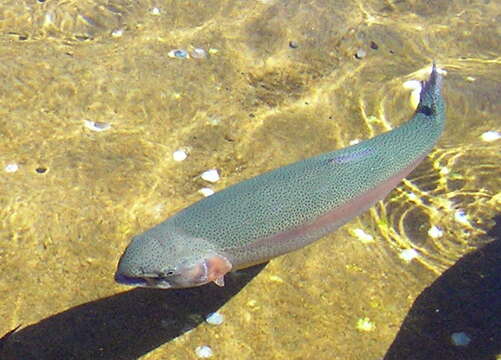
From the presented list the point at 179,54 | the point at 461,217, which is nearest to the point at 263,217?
the point at 461,217

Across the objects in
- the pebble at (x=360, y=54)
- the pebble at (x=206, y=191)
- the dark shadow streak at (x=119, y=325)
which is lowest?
the dark shadow streak at (x=119, y=325)

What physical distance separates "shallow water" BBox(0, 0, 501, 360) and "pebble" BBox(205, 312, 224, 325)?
0.05 meters

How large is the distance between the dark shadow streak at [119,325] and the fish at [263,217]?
23.1 inches

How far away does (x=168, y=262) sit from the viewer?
3275 millimetres

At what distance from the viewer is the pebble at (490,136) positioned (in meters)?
5.55

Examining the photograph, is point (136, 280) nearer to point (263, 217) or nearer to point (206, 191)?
point (263, 217)

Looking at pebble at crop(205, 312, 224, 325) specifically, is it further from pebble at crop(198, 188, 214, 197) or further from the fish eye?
pebble at crop(198, 188, 214, 197)

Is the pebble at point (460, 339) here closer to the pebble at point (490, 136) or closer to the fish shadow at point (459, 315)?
the fish shadow at point (459, 315)

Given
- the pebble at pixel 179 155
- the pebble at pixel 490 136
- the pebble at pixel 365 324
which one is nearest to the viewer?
the pebble at pixel 365 324

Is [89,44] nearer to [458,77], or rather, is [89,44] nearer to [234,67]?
[234,67]

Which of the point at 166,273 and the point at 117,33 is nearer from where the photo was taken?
the point at 166,273

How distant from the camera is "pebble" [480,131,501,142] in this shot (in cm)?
555

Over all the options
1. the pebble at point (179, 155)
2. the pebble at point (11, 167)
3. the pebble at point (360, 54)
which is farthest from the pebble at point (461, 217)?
the pebble at point (11, 167)

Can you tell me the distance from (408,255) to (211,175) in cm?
190
